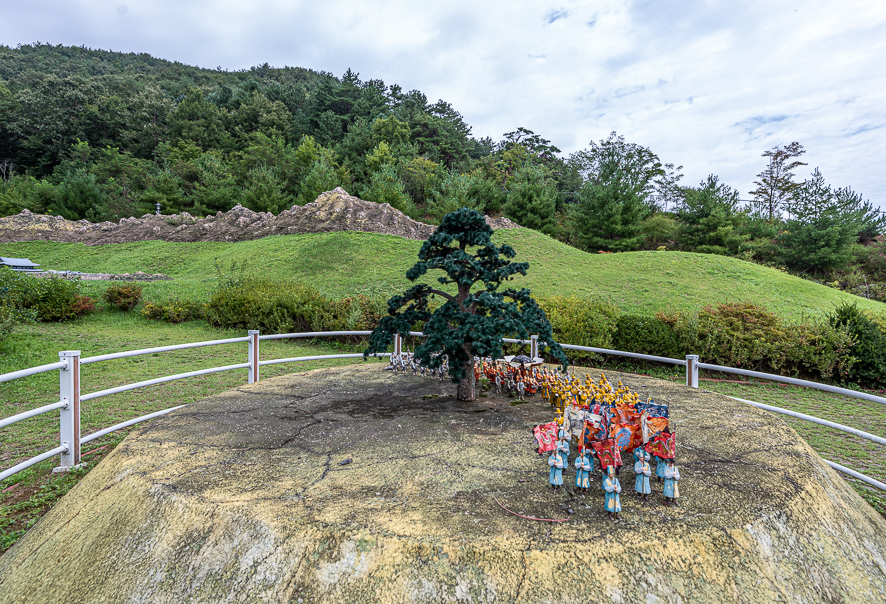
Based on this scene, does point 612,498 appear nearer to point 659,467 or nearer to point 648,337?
point 659,467

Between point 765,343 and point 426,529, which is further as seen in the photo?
point 765,343

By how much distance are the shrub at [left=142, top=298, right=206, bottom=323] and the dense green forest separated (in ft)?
55.9

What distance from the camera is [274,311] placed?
1128 centimetres

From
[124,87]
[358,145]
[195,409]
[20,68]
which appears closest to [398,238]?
[195,409]

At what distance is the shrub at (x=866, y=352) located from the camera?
26.3 feet

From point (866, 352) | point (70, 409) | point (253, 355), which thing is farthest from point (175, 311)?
point (866, 352)

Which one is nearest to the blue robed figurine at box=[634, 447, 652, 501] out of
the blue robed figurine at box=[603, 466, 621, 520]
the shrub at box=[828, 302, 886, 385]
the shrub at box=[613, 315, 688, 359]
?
the blue robed figurine at box=[603, 466, 621, 520]

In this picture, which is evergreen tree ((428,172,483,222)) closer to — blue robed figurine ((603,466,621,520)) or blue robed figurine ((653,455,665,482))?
blue robed figurine ((653,455,665,482))

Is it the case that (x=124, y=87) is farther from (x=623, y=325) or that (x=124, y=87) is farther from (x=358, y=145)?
(x=623, y=325)

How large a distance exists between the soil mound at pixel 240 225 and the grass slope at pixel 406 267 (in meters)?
1.20

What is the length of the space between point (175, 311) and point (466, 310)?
11851 mm

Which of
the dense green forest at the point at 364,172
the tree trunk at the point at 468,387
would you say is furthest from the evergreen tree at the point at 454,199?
the tree trunk at the point at 468,387

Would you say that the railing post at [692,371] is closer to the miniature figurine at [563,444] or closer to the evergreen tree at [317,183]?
the miniature figurine at [563,444]

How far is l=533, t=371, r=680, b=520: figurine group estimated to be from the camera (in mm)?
2250
